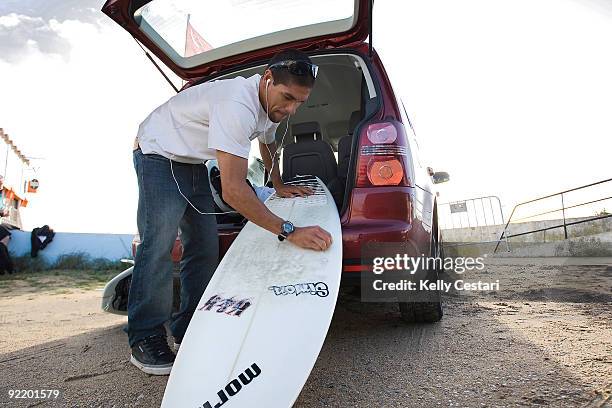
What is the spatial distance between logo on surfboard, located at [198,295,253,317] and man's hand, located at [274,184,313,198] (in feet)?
2.74

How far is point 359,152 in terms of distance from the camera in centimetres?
200

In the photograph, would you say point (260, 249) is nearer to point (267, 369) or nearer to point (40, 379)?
point (267, 369)

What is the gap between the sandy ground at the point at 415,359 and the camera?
1438 mm

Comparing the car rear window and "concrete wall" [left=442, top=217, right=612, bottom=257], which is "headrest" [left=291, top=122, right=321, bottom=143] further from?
"concrete wall" [left=442, top=217, right=612, bottom=257]

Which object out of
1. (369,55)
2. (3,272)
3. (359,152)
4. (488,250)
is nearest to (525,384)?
(359,152)

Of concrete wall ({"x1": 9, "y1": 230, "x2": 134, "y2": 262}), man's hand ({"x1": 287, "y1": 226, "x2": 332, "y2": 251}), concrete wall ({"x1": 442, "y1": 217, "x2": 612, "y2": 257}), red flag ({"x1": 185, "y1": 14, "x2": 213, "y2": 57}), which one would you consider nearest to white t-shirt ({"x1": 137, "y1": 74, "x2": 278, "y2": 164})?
man's hand ({"x1": 287, "y1": 226, "x2": 332, "y2": 251})

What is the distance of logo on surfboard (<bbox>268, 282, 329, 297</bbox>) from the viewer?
1633mm

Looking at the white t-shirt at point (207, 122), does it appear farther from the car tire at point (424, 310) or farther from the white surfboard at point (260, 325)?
the car tire at point (424, 310)

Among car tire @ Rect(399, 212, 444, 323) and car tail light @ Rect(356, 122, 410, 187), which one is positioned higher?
car tail light @ Rect(356, 122, 410, 187)

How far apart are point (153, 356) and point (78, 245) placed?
8.41m

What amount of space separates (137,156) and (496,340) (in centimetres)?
204

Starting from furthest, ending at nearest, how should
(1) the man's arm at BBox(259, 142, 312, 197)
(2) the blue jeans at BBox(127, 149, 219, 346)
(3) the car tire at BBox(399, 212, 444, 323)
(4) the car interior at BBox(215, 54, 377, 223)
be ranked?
(4) the car interior at BBox(215, 54, 377, 223) < (1) the man's arm at BBox(259, 142, 312, 197) < (3) the car tire at BBox(399, 212, 444, 323) < (2) the blue jeans at BBox(127, 149, 219, 346)

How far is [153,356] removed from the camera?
5.91 feet

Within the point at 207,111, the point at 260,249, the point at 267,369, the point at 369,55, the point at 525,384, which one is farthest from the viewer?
the point at 369,55
